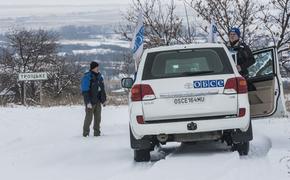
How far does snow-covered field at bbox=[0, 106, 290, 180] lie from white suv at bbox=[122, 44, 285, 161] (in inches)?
14.4

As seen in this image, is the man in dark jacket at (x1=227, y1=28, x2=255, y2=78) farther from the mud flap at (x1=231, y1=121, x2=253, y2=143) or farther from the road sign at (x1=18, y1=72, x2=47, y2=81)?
the road sign at (x1=18, y1=72, x2=47, y2=81)

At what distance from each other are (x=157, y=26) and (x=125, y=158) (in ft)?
43.2

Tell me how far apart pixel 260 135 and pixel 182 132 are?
322cm

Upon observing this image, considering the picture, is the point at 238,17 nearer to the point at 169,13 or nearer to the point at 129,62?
the point at 169,13

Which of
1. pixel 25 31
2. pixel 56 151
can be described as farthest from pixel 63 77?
pixel 56 151

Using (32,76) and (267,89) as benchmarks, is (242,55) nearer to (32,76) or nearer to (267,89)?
(267,89)

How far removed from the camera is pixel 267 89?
36.9ft

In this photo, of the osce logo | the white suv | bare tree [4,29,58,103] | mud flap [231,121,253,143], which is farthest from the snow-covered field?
bare tree [4,29,58,103]

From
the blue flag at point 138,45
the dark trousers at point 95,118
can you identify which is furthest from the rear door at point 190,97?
the blue flag at point 138,45

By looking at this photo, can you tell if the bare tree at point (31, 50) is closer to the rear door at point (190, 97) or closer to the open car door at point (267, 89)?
the open car door at point (267, 89)

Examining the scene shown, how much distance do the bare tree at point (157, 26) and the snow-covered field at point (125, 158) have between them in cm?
721

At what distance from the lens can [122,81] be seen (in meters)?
10.8

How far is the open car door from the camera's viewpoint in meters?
11.0

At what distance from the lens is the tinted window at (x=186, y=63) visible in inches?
369
